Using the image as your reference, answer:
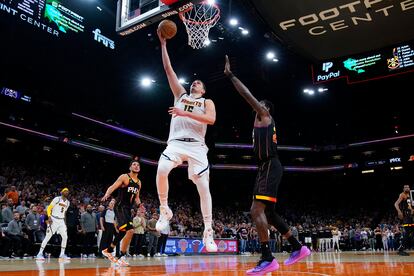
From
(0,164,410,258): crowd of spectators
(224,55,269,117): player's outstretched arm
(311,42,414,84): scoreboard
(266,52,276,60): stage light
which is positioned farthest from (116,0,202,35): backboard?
(266,52,276,60): stage light

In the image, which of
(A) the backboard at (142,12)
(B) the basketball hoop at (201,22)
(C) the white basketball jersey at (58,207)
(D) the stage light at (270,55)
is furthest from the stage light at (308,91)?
(A) the backboard at (142,12)

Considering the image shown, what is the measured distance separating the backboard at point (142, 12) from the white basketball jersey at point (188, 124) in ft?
8.28

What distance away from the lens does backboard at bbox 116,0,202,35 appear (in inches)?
301

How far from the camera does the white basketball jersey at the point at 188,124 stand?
567 cm

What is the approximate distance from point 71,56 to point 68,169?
7.93 meters

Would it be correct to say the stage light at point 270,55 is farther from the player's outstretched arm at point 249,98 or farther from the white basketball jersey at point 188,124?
the player's outstretched arm at point 249,98

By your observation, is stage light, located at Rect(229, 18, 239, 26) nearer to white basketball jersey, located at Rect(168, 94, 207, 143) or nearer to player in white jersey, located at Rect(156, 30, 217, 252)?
player in white jersey, located at Rect(156, 30, 217, 252)

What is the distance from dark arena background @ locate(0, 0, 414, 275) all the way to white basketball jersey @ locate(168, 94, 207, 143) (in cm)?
162

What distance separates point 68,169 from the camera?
87.8 feet

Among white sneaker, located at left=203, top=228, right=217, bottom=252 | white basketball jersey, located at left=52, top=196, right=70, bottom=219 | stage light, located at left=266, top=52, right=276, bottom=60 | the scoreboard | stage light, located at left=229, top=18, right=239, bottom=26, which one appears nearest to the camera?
white sneaker, located at left=203, top=228, right=217, bottom=252

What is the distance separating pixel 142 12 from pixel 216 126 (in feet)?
94.2

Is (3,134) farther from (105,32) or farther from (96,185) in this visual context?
(105,32)

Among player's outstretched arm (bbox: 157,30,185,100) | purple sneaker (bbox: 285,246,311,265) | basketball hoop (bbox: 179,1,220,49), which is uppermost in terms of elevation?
basketball hoop (bbox: 179,1,220,49)

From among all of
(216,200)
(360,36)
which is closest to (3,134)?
(216,200)
